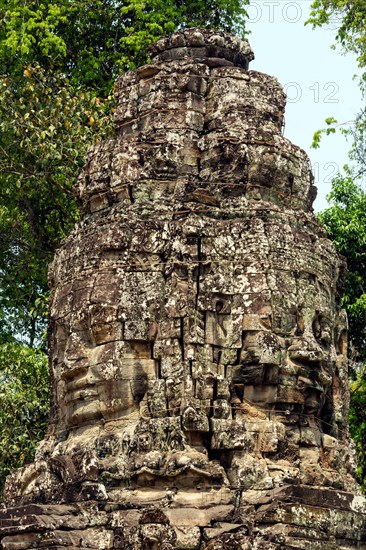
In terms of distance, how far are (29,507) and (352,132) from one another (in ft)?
42.1

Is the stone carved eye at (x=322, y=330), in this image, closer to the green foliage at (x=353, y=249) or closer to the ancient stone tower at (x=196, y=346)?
the ancient stone tower at (x=196, y=346)

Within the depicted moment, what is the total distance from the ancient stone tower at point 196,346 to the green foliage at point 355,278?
254 inches

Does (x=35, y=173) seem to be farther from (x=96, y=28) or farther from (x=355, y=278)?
(x=355, y=278)

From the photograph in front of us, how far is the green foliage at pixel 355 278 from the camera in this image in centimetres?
2611

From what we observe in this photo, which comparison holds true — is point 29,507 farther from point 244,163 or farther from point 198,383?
point 244,163

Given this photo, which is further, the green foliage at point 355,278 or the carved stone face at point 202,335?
the green foliage at point 355,278

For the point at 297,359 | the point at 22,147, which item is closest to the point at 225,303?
the point at 297,359

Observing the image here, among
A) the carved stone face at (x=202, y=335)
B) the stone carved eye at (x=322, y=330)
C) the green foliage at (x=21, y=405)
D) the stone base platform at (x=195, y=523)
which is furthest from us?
the green foliage at (x=21, y=405)

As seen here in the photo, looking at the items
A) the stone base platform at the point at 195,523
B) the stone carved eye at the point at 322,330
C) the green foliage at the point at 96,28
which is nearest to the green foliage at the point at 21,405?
the green foliage at the point at 96,28

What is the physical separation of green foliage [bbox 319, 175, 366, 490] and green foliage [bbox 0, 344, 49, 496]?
547 cm

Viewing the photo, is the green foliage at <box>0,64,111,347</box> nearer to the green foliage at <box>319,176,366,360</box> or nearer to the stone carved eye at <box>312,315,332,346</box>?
the green foliage at <box>319,176,366,360</box>

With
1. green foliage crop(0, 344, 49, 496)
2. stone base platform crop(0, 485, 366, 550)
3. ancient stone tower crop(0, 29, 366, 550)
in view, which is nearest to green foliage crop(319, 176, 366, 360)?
green foliage crop(0, 344, 49, 496)

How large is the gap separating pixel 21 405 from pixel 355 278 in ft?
21.5

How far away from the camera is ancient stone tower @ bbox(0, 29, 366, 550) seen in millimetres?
17312
